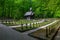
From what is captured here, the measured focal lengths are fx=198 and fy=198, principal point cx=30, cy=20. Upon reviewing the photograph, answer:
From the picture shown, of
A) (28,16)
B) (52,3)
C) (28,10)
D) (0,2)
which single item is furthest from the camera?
(28,10)

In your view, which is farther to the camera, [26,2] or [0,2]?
[26,2]

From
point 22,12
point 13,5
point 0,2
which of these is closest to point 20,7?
point 22,12

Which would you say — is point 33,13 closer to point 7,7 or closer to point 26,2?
point 26,2

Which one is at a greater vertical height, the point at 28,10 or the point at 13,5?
the point at 13,5

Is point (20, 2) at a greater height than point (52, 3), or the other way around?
point (52, 3)

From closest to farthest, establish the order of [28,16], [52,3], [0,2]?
[52,3], [0,2], [28,16]

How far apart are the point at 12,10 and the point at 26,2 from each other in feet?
54.3

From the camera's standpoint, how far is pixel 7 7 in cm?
6675

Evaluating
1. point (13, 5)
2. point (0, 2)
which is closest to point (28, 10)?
point (13, 5)

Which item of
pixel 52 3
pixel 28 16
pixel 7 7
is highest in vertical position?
pixel 52 3

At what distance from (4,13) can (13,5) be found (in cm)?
493

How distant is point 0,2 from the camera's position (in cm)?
6525

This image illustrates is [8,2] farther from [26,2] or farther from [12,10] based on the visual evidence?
[26,2]

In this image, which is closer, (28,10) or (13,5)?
(13,5)
